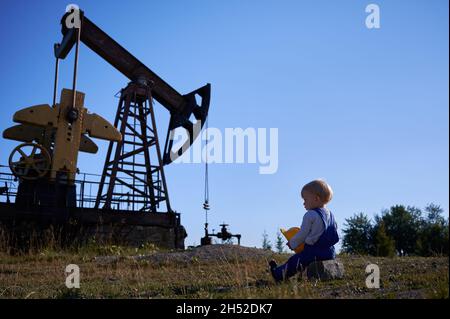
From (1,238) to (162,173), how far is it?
6043 millimetres

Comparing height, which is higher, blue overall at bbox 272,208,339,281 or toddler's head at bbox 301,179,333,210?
toddler's head at bbox 301,179,333,210

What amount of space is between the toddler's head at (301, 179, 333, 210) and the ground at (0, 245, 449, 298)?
29.8 inches

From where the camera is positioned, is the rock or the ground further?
the rock

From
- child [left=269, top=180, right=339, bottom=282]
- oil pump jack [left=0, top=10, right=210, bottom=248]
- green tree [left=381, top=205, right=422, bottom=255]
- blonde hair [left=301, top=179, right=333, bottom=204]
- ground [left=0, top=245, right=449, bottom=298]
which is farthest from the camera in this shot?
green tree [left=381, top=205, right=422, bottom=255]

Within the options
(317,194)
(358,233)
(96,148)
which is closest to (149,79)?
(96,148)

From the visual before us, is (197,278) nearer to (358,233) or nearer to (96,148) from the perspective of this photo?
(96,148)

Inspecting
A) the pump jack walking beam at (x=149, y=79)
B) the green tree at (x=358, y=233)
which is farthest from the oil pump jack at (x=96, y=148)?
the green tree at (x=358, y=233)

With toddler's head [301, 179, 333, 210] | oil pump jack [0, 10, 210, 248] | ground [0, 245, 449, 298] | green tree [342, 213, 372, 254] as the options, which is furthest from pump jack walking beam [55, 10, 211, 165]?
green tree [342, 213, 372, 254]

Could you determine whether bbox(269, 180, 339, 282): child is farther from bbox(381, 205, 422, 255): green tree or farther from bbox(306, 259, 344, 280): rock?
bbox(381, 205, 422, 255): green tree

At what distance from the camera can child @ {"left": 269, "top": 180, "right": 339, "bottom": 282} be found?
454cm

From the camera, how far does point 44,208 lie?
40.4ft

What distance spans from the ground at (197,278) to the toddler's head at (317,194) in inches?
29.8

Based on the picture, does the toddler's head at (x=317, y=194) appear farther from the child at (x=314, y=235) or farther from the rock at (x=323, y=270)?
the rock at (x=323, y=270)

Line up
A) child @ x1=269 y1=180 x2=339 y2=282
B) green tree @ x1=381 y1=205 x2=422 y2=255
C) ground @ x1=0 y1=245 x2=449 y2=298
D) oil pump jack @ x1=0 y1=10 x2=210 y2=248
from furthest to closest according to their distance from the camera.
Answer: green tree @ x1=381 y1=205 x2=422 y2=255, oil pump jack @ x1=0 y1=10 x2=210 y2=248, child @ x1=269 y1=180 x2=339 y2=282, ground @ x1=0 y1=245 x2=449 y2=298
